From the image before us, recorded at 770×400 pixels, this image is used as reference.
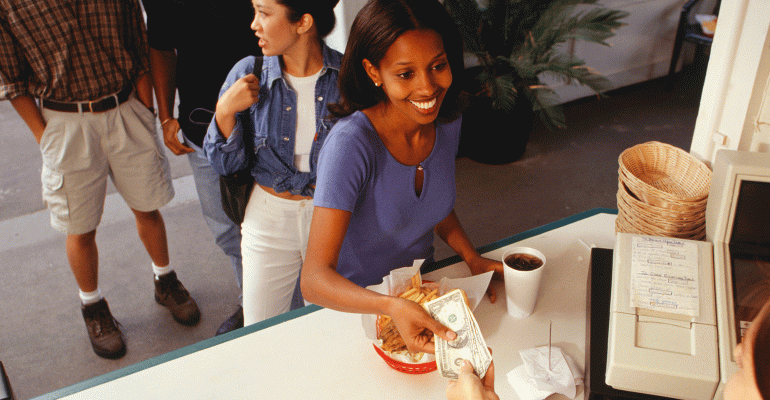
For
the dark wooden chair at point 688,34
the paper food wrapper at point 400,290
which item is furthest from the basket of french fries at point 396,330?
the dark wooden chair at point 688,34

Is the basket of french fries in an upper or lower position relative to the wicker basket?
lower

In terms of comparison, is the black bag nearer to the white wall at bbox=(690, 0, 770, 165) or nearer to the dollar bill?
the dollar bill

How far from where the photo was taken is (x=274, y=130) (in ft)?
6.24

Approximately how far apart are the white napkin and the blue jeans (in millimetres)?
1527

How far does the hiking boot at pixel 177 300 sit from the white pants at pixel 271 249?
1049 mm

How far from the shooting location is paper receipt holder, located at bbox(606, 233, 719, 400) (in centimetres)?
105

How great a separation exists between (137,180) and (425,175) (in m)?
1.57

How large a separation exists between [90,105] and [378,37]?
→ 1.52 meters

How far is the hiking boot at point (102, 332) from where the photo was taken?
106 inches

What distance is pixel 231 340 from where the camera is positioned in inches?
57.9

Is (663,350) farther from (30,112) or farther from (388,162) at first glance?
(30,112)

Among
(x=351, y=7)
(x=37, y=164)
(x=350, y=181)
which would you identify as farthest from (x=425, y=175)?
(x=37, y=164)

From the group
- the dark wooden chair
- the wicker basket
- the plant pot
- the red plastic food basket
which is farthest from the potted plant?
the red plastic food basket

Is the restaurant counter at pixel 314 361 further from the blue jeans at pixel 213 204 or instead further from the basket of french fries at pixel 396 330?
the blue jeans at pixel 213 204
